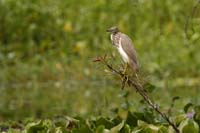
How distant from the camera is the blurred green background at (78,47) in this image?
8.13m

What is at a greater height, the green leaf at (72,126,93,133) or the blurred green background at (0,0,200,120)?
the blurred green background at (0,0,200,120)

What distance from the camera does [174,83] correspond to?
333 inches

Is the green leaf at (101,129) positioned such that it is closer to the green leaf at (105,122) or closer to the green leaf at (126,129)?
the green leaf at (126,129)

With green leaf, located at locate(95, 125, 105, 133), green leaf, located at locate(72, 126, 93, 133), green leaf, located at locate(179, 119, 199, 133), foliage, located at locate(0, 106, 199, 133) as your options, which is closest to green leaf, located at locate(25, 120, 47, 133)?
foliage, located at locate(0, 106, 199, 133)

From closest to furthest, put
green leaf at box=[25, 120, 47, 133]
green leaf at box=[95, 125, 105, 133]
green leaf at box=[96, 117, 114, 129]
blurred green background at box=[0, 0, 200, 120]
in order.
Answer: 1. green leaf at box=[95, 125, 105, 133]
2. green leaf at box=[25, 120, 47, 133]
3. green leaf at box=[96, 117, 114, 129]
4. blurred green background at box=[0, 0, 200, 120]

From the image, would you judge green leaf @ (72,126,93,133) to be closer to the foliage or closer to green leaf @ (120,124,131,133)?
the foliage

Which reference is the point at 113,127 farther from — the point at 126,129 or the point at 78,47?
the point at 78,47

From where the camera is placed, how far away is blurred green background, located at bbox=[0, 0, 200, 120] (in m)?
8.13

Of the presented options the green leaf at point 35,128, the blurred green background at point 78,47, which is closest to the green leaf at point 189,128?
the green leaf at point 35,128

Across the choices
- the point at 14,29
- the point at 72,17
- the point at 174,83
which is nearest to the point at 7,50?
the point at 14,29

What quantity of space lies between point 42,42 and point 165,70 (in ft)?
6.61

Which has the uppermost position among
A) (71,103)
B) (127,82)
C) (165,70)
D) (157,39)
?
(157,39)

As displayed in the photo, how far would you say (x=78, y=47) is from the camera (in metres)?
10.0

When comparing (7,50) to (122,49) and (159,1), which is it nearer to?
(159,1)
